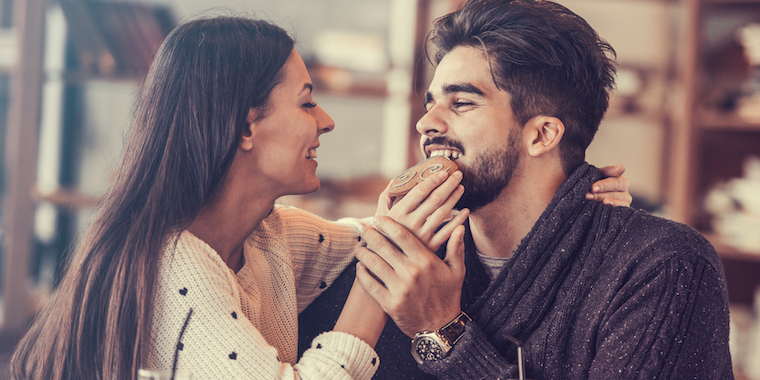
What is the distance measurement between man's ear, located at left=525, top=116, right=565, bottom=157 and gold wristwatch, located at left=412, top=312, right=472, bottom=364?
47cm

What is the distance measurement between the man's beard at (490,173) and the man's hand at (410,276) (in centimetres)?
26

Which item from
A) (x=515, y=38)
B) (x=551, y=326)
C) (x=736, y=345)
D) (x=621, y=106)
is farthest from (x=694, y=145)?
(x=551, y=326)

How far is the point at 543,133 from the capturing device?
4.48 ft

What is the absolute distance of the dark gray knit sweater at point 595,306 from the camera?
990mm

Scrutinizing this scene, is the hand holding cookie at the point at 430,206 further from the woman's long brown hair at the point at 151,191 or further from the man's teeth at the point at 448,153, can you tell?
the woman's long brown hair at the point at 151,191

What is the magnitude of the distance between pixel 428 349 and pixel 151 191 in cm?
59

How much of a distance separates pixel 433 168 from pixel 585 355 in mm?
471

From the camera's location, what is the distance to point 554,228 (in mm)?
1185

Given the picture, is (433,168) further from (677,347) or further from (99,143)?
(99,143)

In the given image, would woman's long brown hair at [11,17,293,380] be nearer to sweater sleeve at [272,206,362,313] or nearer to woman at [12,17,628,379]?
woman at [12,17,628,379]

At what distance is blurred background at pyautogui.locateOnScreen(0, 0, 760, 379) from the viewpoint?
8.12ft

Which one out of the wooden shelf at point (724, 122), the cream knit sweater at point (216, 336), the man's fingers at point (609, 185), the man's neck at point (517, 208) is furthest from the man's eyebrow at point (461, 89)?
the wooden shelf at point (724, 122)

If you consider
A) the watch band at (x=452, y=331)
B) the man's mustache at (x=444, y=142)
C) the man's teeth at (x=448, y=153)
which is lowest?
the watch band at (x=452, y=331)

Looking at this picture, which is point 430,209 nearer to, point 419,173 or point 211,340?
point 419,173
